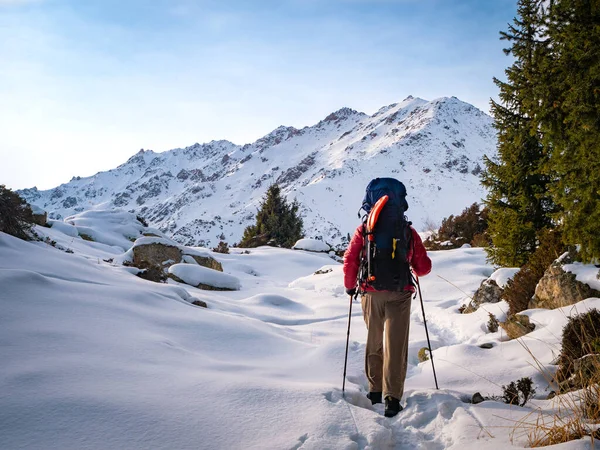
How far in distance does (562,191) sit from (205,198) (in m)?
116

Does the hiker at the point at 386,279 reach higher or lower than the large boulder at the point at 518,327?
higher

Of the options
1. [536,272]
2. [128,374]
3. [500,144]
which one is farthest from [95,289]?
[500,144]

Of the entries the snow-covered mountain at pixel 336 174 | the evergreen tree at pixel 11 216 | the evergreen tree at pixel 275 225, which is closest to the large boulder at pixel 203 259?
the evergreen tree at pixel 11 216

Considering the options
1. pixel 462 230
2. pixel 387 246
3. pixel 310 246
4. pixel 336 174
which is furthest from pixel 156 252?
pixel 336 174

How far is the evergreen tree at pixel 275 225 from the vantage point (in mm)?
24531

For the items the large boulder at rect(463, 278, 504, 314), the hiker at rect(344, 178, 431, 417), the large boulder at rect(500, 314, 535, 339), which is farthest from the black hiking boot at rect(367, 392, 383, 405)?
the large boulder at rect(463, 278, 504, 314)

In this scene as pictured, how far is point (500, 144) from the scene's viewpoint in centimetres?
816

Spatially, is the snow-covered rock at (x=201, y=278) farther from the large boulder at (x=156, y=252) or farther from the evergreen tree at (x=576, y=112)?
the evergreen tree at (x=576, y=112)

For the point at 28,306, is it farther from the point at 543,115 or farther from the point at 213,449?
the point at 543,115

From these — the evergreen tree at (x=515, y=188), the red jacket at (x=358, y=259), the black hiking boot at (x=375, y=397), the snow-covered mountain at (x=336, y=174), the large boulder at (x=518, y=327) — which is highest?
the snow-covered mountain at (x=336, y=174)

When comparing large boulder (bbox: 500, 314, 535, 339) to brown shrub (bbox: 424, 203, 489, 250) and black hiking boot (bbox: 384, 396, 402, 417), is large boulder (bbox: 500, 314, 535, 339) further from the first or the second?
brown shrub (bbox: 424, 203, 489, 250)

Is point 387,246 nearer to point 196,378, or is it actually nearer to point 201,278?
point 196,378

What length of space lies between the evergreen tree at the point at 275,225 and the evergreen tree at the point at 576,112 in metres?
19.8

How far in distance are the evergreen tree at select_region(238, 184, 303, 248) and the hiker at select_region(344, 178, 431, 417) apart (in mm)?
20537
